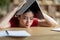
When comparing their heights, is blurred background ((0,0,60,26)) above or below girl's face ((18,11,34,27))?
above

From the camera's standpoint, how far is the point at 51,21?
3.39 feet

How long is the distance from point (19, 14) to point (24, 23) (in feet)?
0.20

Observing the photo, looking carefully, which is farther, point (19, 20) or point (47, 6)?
point (47, 6)

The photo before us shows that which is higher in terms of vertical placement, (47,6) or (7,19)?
(47,6)

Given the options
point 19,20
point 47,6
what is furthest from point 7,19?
point 47,6

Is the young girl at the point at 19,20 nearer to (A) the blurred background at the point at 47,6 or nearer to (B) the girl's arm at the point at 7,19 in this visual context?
(B) the girl's arm at the point at 7,19

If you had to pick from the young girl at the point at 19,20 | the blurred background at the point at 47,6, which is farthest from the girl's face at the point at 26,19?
the blurred background at the point at 47,6

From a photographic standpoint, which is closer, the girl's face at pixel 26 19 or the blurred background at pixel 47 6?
the girl's face at pixel 26 19

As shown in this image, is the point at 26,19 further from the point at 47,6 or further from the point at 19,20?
the point at 47,6

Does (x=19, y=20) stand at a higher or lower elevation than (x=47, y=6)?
lower

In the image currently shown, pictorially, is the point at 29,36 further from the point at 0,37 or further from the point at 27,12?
the point at 27,12

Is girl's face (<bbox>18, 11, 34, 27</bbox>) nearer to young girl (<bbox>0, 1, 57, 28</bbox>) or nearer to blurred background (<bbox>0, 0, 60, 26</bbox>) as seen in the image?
young girl (<bbox>0, 1, 57, 28</bbox>)

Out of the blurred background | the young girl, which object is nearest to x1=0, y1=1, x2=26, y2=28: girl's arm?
the young girl

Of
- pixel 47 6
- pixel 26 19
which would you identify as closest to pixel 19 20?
pixel 26 19
